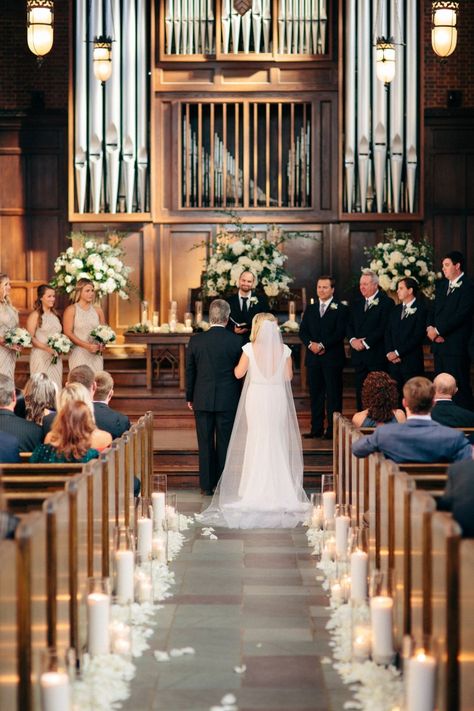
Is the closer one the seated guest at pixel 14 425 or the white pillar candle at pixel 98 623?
the white pillar candle at pixel 98 623

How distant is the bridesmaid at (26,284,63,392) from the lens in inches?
444

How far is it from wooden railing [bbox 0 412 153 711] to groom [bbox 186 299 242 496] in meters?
2.44

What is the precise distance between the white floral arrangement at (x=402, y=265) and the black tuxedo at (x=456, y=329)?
5.92 ft

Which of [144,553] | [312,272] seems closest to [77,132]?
[312,272]

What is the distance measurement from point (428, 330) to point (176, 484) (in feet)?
8.69

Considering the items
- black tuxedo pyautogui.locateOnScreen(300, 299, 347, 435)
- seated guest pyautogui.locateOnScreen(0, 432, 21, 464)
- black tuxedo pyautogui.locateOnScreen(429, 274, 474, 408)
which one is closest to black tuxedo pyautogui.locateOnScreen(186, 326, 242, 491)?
black tuxedo pyautogui.locateOnScreen(300, 299, 347, 435)

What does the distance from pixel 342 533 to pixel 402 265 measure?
6.01 metres

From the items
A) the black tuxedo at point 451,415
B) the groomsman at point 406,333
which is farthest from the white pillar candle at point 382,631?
the groomsman at point 406,333

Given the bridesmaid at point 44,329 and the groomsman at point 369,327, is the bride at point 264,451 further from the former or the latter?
the bridesmaid at point 44,329

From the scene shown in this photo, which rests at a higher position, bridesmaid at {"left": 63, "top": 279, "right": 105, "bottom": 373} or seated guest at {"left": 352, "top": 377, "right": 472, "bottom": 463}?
bridesmaid at {"left": 63, "top": 279, "right": 105, "bottom": 373}

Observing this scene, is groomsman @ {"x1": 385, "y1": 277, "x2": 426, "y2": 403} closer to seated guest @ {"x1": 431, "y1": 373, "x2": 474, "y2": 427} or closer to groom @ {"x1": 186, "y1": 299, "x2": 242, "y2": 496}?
groom @ {"x1": 186, "y1": 299, "x2": 242, "y2": 496}

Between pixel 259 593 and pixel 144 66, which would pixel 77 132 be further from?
pixel 259 593

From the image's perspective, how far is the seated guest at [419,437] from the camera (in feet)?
18.8

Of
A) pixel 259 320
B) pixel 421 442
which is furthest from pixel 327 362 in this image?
pixel 421 442
